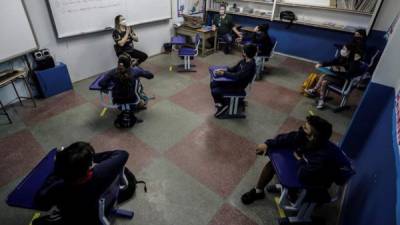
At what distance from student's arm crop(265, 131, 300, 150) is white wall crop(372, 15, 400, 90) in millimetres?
1057

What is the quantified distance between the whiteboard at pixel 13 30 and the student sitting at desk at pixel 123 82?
1525mm

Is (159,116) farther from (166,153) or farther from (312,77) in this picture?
(312,77)

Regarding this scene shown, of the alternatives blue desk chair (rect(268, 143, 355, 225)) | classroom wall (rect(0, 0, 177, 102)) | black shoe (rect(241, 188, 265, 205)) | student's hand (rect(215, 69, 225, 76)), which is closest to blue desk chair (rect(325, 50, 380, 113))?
student's hand (rect(215, 69, 225, 76))

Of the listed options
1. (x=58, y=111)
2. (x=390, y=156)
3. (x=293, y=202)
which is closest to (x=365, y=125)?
(x=390, y=156)

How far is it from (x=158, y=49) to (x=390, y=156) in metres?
5.22

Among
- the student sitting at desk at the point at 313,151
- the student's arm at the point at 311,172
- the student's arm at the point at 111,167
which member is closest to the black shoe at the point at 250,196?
the student sitting at desk at the point at 313,151

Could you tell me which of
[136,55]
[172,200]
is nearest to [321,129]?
[172,200]

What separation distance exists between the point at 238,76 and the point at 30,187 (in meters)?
2.50

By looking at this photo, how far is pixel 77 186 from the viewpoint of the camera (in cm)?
133

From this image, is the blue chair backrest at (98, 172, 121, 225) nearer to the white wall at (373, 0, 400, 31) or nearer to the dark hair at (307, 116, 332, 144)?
the dark hair at (307, 116, 332, 144)

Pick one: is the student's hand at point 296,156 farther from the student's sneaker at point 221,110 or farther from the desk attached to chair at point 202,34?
the desk attached to chair at point 202,34

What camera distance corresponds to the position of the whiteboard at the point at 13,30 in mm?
3070

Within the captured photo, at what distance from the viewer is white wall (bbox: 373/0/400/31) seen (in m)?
4.23

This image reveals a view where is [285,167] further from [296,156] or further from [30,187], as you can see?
[30,187]
